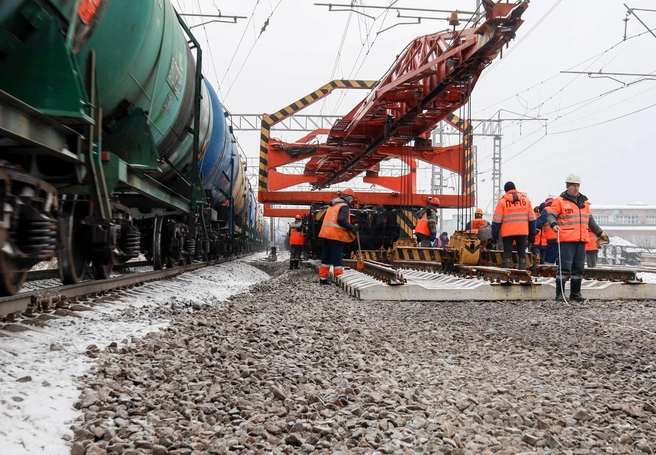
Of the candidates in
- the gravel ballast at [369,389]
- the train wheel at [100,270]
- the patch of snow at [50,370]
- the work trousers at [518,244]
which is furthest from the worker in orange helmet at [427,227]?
the patch of snow at [50,370]

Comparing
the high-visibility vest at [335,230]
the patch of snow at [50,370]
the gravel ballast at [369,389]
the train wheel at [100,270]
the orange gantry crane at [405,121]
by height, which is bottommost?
the gravel ballast at [369,389]

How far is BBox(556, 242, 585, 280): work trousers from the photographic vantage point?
18.5ft

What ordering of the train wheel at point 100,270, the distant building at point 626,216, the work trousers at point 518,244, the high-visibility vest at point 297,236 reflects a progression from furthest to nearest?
1. the distant building at point 626,216
2. the high-visibility vest at point 297,236
3. the work trousers at point 518,244
4. the train wheel at point 100,270

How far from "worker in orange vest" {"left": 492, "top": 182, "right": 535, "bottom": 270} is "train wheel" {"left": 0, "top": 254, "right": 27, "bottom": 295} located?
17.6 ft

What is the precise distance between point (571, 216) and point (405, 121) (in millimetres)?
3431

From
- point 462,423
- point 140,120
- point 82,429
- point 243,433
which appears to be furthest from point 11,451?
point 140,120

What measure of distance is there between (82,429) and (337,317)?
99.5 inches

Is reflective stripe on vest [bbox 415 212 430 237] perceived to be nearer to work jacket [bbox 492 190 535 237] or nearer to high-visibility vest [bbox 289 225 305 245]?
work jacket [bbox 492 190 535 237]

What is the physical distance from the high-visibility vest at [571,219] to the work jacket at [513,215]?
30.8 inches

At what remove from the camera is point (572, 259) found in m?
5.70

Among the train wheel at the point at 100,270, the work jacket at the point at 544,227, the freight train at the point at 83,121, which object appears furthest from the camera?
the work jacket at the point at 544,227

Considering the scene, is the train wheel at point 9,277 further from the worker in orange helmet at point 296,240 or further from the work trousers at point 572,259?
the worker in orange helmet at point 296,240

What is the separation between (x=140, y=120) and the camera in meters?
4.90

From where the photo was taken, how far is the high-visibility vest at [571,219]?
5.66m
